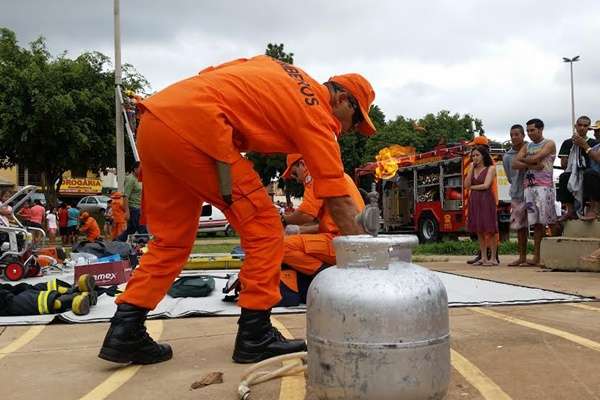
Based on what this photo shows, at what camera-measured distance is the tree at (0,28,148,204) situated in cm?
2145

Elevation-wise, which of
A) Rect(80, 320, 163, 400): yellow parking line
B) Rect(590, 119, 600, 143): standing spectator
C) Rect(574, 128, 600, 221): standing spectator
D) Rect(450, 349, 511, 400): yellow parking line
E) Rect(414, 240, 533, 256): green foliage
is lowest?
Rect(414, 240, 533, 256): green foliage

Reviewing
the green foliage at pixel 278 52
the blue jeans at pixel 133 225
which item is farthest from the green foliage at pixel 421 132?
the blue jeans at pixel 133 225

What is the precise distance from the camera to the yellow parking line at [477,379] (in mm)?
2429

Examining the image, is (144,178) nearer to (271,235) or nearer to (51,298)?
(271,235)

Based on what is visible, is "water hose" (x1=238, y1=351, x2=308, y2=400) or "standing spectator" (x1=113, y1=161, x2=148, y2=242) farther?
"standing spectator" (x1=113, y1=161, x2=148, y2=242)

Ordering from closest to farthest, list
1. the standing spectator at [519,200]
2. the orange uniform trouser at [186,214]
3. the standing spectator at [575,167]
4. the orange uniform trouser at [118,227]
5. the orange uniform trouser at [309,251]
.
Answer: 1. the orange uniform trouser at [186,214]
2. the orange uniform trouser at [309,251]
3. the standing spectator at [575,167]
4. the standing spectator at [519,200]
5. the orange uniform trouser at [118,227]

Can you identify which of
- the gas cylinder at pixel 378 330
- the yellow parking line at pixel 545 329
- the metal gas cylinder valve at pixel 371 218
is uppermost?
the metal gas cylinder valve at pixel 371 218

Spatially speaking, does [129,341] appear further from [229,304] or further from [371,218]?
[229,304]

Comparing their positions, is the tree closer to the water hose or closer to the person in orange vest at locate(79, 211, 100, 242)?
the person in orange vest at locate(79, 211, 100, 242)

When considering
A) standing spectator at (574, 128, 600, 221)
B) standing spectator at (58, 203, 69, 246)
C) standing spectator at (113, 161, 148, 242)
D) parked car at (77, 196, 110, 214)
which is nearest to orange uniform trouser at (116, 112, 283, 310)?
standing spectator at (574, 128, 600, 221)

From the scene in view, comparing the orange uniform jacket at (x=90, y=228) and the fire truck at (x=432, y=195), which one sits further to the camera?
the fire truck at (x=432, y=195)

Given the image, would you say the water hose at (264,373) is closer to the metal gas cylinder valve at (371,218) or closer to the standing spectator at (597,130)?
the metal gas cylinder valve at (371,218)

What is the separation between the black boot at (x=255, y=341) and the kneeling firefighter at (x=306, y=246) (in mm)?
1552

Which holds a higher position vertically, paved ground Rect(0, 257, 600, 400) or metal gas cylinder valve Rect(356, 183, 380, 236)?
metal gas cylinder valve Rect(356, 183, 380, 236)
